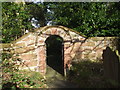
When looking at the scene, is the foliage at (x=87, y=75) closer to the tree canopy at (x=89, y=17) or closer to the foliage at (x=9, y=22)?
the tree canopy at (x=89, y=17)

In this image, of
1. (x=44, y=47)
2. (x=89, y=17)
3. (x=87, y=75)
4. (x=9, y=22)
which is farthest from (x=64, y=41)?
(x=9, y=22)

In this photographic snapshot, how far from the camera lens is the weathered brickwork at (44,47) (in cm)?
593

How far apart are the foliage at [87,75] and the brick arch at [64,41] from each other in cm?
60

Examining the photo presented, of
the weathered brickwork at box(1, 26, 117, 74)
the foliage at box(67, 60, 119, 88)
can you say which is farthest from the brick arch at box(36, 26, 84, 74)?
the foliage at box(67, 60, 119, 88)

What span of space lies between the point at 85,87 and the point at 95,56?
113 inches

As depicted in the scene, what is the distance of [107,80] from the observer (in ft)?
14.1

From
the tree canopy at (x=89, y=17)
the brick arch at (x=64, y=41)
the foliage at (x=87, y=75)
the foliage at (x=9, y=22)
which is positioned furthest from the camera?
the tree canopy at (x=89, y=17)

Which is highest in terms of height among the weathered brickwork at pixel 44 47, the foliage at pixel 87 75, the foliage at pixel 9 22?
the foliage at pixel 9 22

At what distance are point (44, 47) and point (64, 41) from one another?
116 centimetres

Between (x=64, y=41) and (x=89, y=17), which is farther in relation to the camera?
(x=89, y=17)

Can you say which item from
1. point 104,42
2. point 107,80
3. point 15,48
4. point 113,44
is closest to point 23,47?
point 15,48

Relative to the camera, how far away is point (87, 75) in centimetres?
538

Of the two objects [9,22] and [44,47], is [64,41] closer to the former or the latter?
[44,47]

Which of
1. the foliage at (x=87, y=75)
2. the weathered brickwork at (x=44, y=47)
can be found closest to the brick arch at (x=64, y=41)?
the weathered brickwork at (x=44, y=47)
